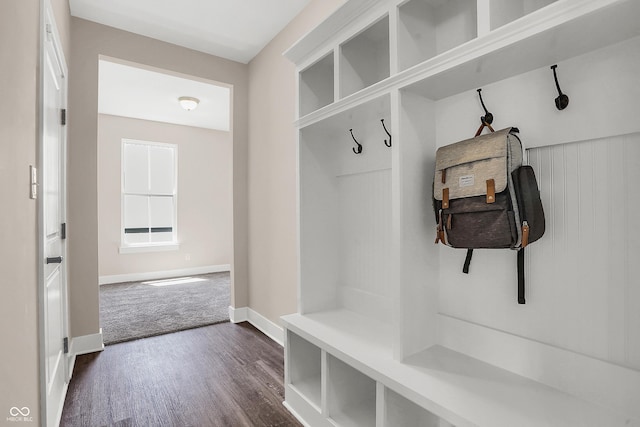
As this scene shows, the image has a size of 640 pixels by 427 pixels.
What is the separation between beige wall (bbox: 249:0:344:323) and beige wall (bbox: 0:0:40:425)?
167cm

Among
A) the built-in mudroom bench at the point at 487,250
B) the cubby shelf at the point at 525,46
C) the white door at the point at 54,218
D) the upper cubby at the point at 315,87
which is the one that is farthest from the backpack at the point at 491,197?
the white door at the point at 54,218

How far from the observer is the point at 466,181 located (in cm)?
127

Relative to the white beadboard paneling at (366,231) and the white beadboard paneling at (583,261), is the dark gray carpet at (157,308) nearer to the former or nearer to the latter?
the white beadboard paneling at (366,231)

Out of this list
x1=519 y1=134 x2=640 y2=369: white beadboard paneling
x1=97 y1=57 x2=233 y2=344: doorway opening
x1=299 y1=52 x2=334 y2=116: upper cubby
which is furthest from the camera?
x1=97 y1=57 x2=233 y2=344: doorway opening

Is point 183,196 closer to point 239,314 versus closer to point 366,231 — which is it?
point 239,314

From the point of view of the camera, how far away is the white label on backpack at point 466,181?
4.09ft

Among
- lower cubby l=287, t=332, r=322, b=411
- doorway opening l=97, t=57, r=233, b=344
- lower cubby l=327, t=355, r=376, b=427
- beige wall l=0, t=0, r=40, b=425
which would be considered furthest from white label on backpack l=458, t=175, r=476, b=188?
doorway opening l=97, t=57, r=233, b=344

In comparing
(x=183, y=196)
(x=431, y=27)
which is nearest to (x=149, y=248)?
(x=183, y=196)

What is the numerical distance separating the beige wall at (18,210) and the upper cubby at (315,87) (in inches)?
51.1

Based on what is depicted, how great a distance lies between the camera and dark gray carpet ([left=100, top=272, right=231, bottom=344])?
3.35 metres

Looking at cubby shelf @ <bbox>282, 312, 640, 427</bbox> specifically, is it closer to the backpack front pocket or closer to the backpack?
the backpack

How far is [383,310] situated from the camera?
1.86m

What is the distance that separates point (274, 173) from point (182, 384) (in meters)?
1.80

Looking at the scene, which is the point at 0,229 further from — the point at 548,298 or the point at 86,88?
the point at 86,88
